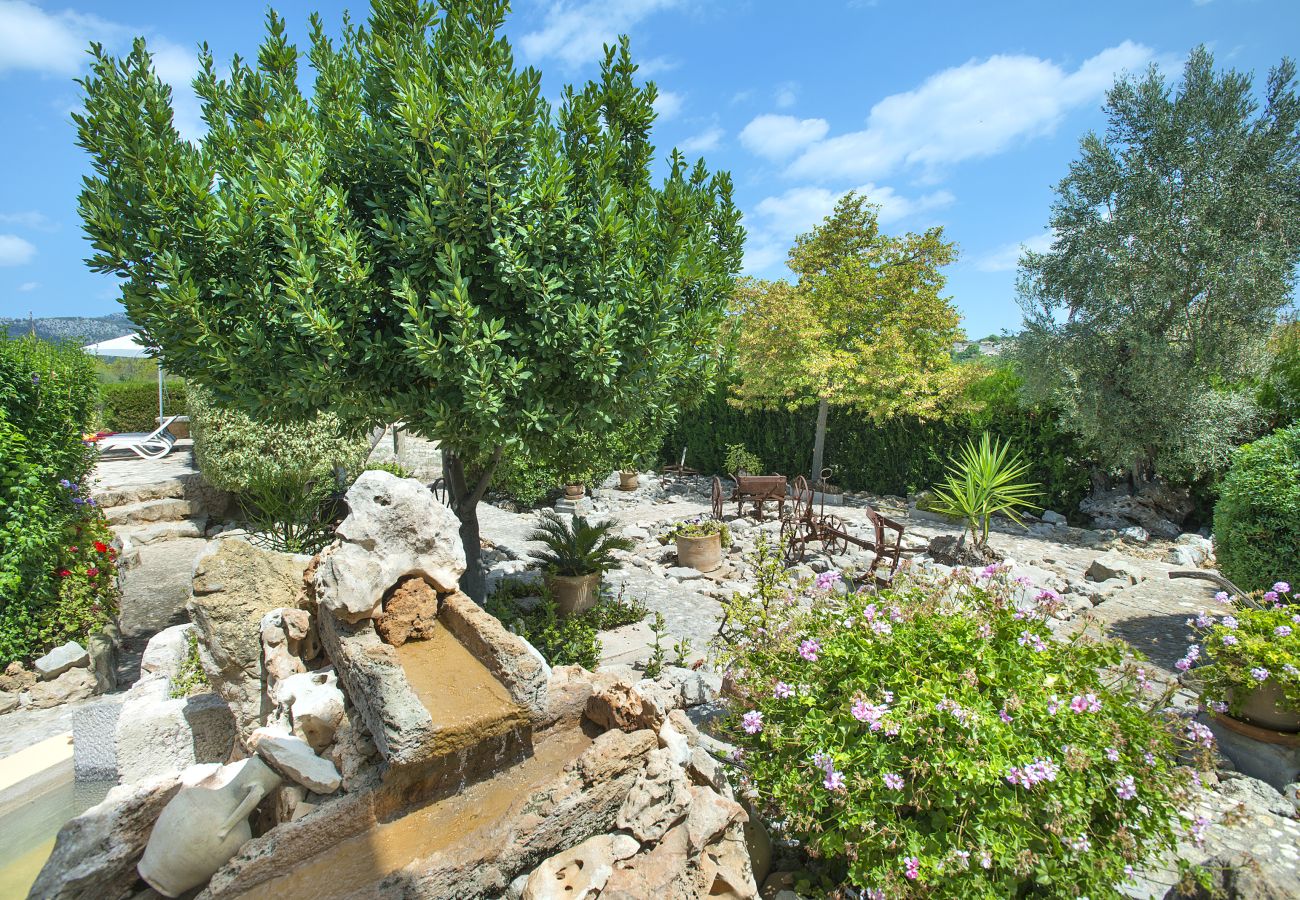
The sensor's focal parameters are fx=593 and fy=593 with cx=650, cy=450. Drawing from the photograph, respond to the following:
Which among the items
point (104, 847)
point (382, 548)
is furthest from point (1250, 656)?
point (104, 847)

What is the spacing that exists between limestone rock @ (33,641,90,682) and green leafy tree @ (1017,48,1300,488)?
515 inches

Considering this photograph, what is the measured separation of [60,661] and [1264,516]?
978 cm

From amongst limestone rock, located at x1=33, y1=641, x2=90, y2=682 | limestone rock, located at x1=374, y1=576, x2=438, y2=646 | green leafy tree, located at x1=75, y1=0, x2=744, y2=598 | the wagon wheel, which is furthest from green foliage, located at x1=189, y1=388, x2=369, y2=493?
the wagon wheel

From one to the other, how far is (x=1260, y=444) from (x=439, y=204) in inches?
266

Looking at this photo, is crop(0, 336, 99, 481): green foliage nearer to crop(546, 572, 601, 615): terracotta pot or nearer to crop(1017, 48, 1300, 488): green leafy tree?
crop(546, 572, 601, 615): terracotta pot

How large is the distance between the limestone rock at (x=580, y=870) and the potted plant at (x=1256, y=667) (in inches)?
116

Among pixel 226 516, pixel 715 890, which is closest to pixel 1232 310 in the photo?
pixel 715 890

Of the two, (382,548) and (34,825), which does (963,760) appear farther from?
(34,825)

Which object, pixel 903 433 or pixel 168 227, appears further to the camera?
pixel 903 433

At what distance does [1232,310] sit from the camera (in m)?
9.18

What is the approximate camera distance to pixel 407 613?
3.10 meters

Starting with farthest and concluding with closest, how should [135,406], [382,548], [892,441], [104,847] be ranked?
1. [135,406]
2. [892,441]
3. [382,548]
4. [104,847]

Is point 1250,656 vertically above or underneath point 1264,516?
underneath

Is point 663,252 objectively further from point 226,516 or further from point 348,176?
point 226,516
